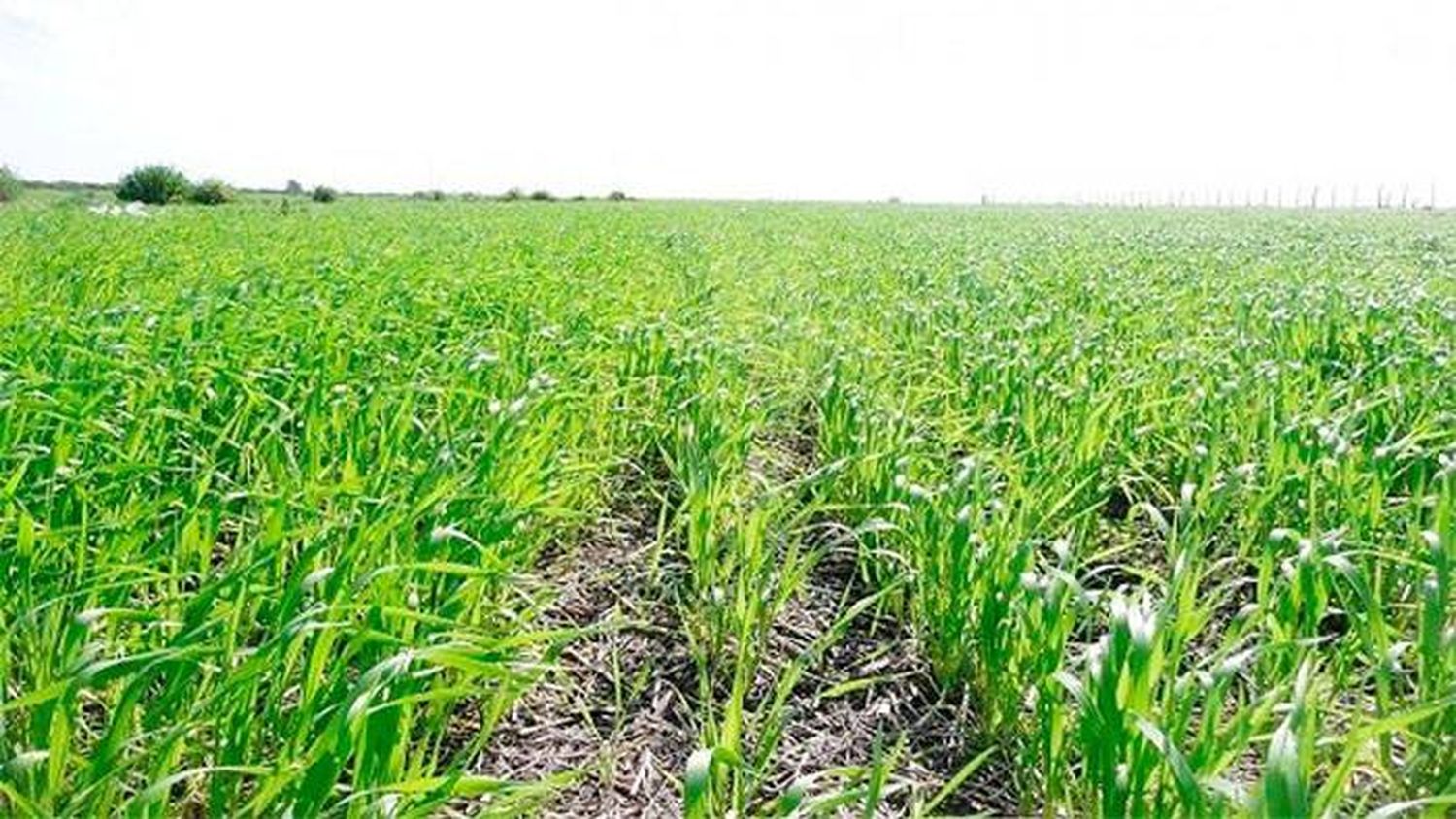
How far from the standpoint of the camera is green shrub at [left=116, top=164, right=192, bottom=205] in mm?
42969

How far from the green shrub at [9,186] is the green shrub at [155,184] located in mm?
3819

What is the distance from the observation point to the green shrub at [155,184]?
42969 mm

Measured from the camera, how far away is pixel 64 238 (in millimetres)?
11406

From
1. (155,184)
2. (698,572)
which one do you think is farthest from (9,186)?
(698,572)

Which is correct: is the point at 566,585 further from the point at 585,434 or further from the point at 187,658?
the point at 187,658

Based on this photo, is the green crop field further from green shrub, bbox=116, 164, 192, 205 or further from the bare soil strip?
green shrub, bbox=116, 164, 192, 205

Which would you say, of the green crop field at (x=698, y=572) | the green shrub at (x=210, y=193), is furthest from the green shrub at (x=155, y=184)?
the green crop field at (x=698, y=572)

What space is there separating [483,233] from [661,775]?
1426 cm

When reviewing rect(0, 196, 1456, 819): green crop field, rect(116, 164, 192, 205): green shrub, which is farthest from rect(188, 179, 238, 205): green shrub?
rect(0, 196, 1456, 819): green crop field

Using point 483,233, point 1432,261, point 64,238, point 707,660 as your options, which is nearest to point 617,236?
point 483,233

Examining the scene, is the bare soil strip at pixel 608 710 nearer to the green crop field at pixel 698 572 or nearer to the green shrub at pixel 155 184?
the green crop field at pixel 698 572

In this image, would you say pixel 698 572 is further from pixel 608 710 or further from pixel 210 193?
pixel 210 193

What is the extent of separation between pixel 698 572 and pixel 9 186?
4965 cm

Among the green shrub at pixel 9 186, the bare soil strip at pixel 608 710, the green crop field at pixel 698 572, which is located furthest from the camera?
the green shrub at pixel 9 186
